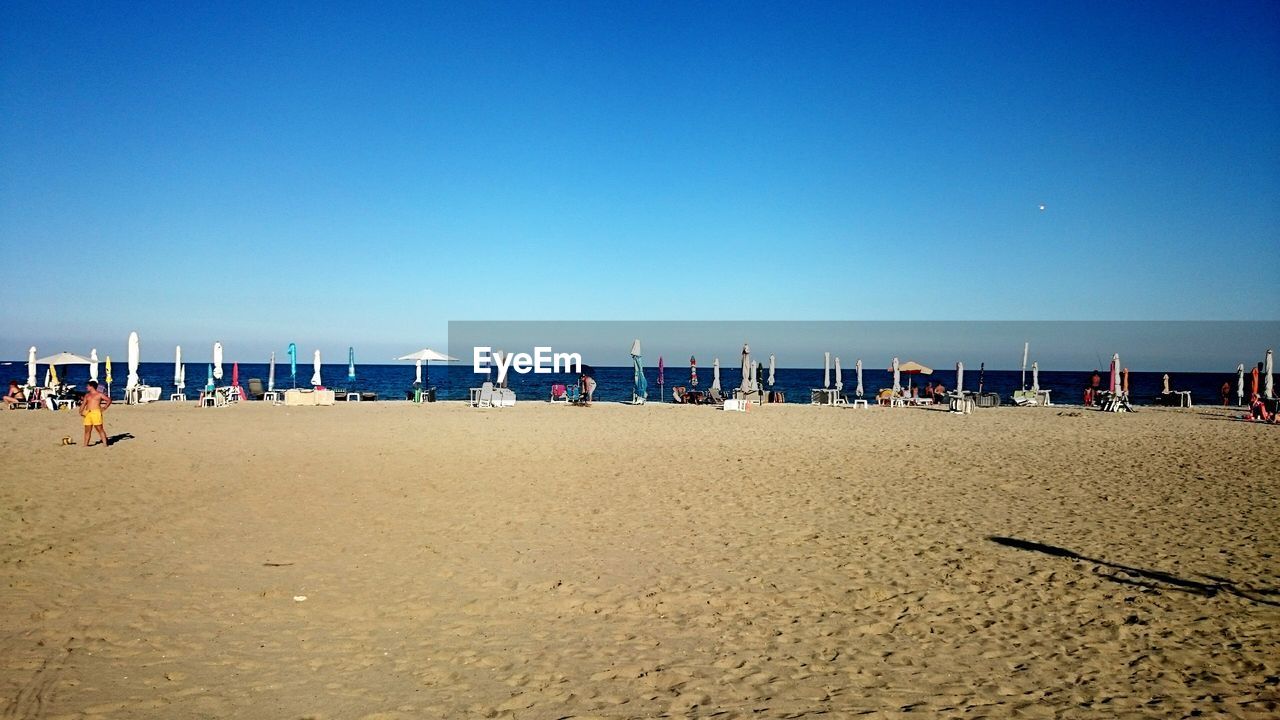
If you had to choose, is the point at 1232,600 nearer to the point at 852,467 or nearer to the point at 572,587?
the point at 572,587

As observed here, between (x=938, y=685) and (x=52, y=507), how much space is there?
367 inches

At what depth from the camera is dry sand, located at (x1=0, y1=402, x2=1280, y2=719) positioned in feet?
13.6

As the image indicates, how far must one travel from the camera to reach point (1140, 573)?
648 cm

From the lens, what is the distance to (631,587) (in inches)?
239

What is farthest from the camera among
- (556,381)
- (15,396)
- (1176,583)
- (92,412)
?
A: (556,381)

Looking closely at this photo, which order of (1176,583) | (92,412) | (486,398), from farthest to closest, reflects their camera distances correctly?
(486,398)
(92,412)
(1176,583)

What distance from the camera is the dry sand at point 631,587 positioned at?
4156 mm

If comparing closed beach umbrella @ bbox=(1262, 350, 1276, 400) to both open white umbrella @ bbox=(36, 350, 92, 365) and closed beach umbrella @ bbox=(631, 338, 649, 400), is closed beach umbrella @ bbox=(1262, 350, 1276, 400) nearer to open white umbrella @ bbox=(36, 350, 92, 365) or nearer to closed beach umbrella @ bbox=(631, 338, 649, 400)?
closed beach umbrella @ bbox=(631, 338, 649, 400)

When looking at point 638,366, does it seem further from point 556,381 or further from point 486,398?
point 556,381

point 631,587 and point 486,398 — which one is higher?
point 486,398

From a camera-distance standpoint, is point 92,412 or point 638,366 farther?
point 638,366

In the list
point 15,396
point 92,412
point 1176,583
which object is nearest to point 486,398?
point 92,412

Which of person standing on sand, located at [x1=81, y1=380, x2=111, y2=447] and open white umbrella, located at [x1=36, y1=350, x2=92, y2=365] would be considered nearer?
person standing on sand, located at [x1=81, y1=380, x2=111, y2=447]

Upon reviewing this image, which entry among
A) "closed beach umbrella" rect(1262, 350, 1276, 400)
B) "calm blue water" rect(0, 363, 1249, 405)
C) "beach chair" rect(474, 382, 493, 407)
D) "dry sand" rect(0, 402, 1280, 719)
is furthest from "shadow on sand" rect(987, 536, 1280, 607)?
"calm blue water" rect(0, 363, 1249, 405)
